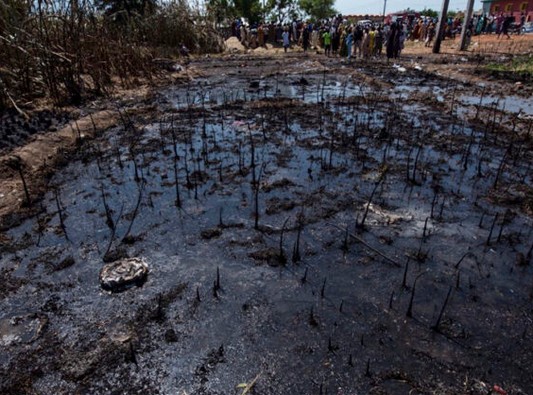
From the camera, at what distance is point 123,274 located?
3.51 metres

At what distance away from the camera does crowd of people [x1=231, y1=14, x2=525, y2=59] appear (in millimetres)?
20281

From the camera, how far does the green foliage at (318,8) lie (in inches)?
1789

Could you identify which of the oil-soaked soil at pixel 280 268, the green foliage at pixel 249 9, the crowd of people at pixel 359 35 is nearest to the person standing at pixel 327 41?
the crowd of people at pixel 359 35

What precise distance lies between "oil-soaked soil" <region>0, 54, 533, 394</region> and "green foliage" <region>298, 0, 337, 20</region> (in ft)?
144

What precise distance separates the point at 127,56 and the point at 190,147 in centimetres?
701

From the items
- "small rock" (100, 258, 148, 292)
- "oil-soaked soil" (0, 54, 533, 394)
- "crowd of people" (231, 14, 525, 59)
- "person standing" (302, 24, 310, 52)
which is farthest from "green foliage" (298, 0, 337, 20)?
"small rock" (100, 258, 148, 292)

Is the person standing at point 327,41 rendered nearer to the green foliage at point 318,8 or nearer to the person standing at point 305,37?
the person standing at point 305,37

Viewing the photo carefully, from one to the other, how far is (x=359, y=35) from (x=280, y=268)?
20.3 meters

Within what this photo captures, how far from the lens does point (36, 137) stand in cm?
670

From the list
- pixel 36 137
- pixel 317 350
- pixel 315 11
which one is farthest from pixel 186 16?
pixel 315 11

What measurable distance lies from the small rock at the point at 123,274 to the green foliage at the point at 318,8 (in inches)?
1875

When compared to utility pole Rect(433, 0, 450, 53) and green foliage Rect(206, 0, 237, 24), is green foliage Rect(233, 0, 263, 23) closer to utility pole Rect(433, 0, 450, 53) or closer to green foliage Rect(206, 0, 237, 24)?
green foliage Rect(206, 0, 237, 24)

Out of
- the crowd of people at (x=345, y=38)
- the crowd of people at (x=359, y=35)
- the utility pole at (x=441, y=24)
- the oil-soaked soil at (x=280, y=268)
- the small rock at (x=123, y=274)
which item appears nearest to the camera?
the oil-soaked soil at (x=280, y=268)

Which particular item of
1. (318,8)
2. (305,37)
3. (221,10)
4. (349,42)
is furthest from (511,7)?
(221,10)
